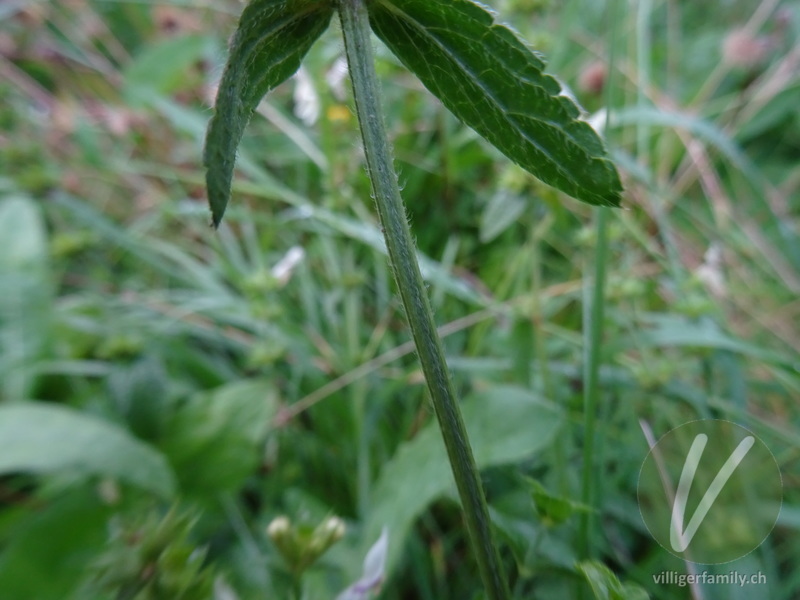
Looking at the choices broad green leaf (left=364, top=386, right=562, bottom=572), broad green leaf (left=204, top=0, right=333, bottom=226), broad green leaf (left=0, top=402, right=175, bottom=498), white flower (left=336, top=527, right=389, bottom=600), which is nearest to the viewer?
broad green leaf (left=204, top=0, right=333, bottom=226)

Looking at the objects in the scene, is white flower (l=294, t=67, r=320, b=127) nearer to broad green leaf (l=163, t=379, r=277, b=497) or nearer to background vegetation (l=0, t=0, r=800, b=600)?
background vegetation (l=0, t=0, r=800, b=600)

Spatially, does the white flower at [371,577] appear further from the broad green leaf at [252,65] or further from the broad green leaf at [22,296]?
the broad green leaf at [22,296]

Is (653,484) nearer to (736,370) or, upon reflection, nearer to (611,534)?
(611,534)

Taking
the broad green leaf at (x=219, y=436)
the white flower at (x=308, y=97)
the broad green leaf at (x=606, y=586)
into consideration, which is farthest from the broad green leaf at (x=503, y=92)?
the white flower at (x=308, y=97)

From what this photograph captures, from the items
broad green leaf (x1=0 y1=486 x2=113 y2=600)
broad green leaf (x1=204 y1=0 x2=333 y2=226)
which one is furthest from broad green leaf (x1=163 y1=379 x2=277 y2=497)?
broad green leaf (x1=204 y1=0 x2=333 y2=226)

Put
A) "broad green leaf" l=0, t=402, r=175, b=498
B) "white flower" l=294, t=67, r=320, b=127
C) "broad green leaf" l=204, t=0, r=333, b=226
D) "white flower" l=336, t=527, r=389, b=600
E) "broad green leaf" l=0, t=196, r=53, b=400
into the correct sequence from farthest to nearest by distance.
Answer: "white flower" l=294, t=67, r=320, b=127
"broad green leaf" l=0, t=196, r=53, b=400
"broad green leaf" l=0, t=402, r=175, b=498
"white flower" l=336, t=527, r=389, b=600
"broad green leaf" l=204, t=0, r=333, b=226

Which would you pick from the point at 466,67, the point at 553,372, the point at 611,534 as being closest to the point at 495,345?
the point at 553,372
